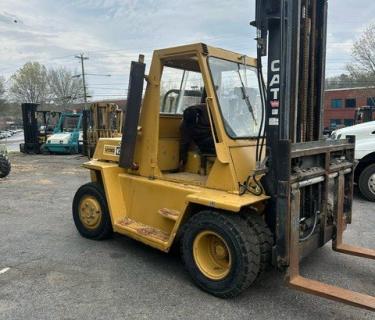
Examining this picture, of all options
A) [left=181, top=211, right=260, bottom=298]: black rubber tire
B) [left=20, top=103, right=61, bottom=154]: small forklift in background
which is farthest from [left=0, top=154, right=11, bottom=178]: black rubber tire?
[left=20, top=103, right=61, bottom=154]: small forklift in background

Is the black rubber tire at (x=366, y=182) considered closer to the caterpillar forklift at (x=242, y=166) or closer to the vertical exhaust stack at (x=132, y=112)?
the caterpillar forklift at (x=242, y=166)

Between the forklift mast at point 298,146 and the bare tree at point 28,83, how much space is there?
64314mm

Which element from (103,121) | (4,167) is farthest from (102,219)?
(103,121)

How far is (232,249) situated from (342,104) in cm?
5144

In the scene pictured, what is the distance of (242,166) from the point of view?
4.19 meters

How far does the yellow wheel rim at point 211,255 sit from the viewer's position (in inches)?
159

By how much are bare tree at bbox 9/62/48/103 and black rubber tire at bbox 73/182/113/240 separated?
61948mm

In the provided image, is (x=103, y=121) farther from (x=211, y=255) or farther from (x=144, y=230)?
(x=211, y=255)

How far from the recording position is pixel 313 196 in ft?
13.9

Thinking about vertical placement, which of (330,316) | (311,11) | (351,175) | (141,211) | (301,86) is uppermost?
(311,11)

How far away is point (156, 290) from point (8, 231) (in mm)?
3349

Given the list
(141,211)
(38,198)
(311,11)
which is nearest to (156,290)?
(141,211)

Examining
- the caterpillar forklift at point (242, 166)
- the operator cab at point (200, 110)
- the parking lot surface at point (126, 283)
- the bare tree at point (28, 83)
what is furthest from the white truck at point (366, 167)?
the bare tree at point (28, 83)

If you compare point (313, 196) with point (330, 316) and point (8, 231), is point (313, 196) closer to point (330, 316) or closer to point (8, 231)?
point (330, 316)
